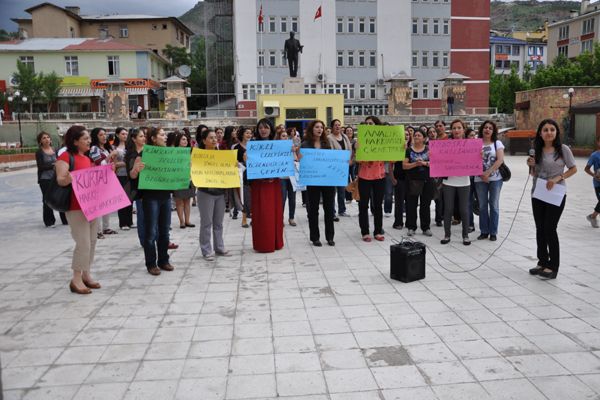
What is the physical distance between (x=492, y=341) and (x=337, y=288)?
2.05m

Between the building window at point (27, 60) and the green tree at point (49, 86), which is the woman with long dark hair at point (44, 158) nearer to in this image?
the green tree at point (49, 86)

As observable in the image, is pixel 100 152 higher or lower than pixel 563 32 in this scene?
lower

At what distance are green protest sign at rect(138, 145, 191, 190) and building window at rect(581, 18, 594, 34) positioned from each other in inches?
2996

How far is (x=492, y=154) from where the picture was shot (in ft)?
27.2

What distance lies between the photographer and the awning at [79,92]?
166ft

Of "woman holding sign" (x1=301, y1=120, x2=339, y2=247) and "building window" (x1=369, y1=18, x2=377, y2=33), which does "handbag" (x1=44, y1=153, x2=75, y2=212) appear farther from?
"building window" (x1=369, y1=18, x2=377, y2=33)

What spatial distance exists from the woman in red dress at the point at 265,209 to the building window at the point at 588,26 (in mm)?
74710

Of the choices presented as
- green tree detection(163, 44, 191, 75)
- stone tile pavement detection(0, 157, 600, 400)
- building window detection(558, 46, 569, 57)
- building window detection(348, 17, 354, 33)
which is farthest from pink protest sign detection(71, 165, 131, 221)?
building window detection(558, 46, 569, 57)

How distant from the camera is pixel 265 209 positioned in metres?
7.76

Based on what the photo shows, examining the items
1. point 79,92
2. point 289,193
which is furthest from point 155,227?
point 79,92

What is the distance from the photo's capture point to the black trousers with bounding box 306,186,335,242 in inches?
322

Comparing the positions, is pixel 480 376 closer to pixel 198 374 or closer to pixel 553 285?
pixel 198 374

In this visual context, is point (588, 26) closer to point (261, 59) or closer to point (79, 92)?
point (261, 59)

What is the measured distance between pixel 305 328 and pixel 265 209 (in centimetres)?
319
